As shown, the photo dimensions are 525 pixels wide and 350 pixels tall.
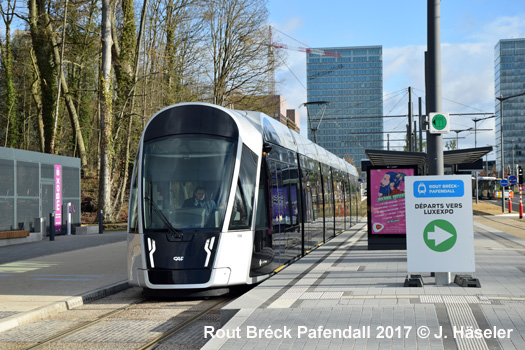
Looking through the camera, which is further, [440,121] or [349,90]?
[349,90]

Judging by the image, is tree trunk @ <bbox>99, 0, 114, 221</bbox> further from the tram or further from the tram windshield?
the tram

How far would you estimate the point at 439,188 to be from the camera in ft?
33.6

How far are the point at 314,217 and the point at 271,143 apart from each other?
17.8 feet

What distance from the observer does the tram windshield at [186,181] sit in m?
11.0

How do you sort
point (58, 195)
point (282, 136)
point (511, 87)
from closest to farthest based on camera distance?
point (282, 136), point (58, 195), point (511, 87)

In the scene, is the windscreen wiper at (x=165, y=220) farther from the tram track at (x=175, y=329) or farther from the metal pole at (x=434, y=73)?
the metal pole at (x=434, y=73)

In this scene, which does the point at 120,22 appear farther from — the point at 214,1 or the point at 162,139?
the point at 162,139

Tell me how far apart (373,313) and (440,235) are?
8.68 ft

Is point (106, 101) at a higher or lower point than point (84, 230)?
higher

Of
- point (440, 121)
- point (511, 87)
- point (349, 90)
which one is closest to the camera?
point (440, 121)

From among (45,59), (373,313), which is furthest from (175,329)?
(45,59)

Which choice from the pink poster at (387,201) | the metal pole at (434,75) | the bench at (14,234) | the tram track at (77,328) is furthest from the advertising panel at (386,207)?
the bench at (14,234)

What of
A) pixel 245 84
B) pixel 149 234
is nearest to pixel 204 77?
pixel 245 84

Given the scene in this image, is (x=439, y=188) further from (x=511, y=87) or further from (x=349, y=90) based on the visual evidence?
(x=511, y=87)
